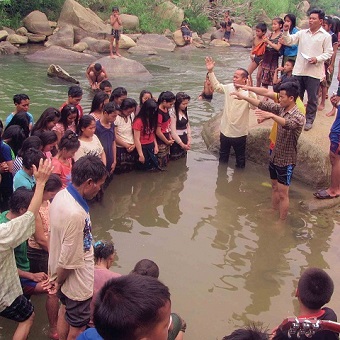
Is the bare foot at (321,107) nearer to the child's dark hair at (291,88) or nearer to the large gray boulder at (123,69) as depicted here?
the child's dark hair at (291,88)

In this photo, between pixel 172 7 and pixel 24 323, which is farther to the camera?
pixel 172 7

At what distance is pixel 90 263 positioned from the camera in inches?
132

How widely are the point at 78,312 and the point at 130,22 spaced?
23.0 metres

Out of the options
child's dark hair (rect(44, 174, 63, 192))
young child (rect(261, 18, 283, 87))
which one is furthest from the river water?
young child (rect(261, 18, 283, 87))

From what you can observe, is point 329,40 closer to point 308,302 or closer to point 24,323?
point 308,302

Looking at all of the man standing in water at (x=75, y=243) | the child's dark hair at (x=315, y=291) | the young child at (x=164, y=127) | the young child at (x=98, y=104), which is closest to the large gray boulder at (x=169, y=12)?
the young child at (x=164, y=127)

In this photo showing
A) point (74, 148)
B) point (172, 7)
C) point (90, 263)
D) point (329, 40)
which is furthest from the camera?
point (172, 7)

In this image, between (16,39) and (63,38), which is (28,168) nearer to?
(16,39)

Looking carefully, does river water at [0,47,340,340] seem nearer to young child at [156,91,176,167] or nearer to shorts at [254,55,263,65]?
young child at [156,91,176,167]

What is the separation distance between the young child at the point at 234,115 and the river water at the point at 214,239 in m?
0.50

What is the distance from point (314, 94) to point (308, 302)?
495 centimetres

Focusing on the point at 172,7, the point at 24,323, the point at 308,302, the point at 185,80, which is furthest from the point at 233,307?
the point at 172,7

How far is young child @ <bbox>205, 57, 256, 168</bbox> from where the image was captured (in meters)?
7.03

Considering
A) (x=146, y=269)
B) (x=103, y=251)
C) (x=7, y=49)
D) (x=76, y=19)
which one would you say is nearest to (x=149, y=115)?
(x=103, y=251)
